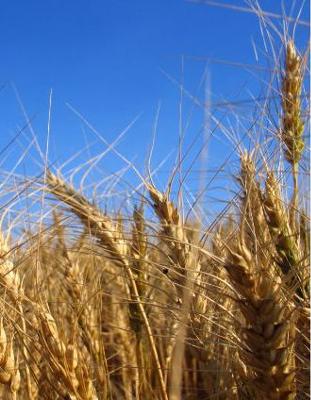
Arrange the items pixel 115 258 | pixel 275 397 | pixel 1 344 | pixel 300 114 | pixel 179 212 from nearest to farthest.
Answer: pixel 275 397
pixel 1 344
pixel 179 212
pixel 300 114
pixel 115 258

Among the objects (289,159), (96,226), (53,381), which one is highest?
(289,159)

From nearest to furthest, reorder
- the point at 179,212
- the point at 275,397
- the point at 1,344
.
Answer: the point at 275,397, the point at 1,344, the point at 179,212

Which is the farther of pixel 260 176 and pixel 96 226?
pixel 96 226

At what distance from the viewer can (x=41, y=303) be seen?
1.60 m

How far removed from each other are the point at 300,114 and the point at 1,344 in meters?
1.19

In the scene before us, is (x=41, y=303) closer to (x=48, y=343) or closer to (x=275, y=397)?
(x=48, y=343)

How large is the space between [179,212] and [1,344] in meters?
0.65

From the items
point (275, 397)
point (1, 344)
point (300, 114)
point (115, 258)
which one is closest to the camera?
point (275, 397)

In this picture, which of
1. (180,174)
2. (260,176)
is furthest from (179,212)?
(260,176)

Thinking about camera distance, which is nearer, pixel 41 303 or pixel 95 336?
pixel 41 303

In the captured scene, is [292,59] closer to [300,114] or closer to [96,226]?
[300,114]

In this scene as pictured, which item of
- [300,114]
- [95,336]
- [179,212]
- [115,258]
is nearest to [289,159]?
[300,114]

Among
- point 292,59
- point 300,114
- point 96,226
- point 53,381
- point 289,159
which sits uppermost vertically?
point 292,59

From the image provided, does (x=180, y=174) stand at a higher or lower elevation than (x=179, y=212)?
higher
